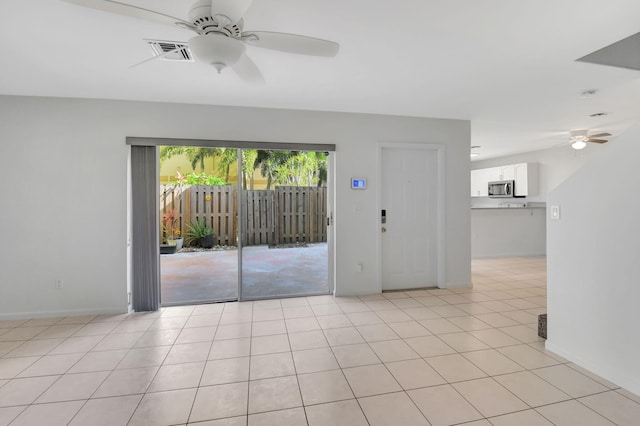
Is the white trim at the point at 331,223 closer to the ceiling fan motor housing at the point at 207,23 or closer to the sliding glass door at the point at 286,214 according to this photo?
the sliding glass door at the point at 286,214

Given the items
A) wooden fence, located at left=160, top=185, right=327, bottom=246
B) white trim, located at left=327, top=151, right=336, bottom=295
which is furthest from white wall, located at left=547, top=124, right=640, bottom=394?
wooden fence, located at left=160, top=185, right=327, bottom=246

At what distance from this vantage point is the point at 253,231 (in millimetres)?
6816

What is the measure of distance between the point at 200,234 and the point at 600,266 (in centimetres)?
755

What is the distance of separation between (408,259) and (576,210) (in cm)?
231

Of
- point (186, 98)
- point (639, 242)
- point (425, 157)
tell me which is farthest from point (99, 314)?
point (639, 242)

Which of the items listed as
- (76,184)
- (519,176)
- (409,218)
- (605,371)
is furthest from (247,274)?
(519,176)

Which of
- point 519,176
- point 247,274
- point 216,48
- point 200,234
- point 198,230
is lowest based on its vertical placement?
point 247,274

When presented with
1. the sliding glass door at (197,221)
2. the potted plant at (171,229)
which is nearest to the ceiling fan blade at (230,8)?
the sliding glass door at (197,221)

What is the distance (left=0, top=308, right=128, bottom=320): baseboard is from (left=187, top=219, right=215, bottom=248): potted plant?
425cm

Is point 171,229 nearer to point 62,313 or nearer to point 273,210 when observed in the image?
point 273,210

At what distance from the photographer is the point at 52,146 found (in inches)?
137

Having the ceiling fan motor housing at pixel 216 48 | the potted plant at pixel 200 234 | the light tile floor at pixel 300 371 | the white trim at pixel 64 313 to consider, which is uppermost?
the ceiling fan motor housing at pixel 216 48

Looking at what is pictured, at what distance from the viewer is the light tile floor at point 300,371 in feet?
6.22

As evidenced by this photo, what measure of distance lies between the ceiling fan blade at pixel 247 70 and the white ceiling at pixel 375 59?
0.92 ft
